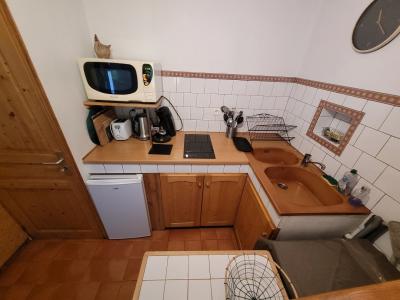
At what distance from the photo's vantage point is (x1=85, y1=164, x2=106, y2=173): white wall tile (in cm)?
128

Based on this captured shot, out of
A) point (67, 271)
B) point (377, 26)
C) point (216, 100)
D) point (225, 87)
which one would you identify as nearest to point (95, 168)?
point (67, 271)

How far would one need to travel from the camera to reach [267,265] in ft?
2.37

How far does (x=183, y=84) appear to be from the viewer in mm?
1588

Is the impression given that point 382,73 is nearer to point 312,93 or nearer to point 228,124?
point 312,93

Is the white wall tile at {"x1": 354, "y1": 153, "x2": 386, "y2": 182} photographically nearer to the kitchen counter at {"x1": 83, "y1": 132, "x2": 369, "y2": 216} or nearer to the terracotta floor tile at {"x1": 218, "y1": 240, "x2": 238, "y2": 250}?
the kitchen counter at {"x1": 83, "y1": 132, "x2": 369, "y2": 216}

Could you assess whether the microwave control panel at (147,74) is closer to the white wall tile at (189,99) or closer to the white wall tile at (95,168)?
the white wall tile at (189,99)

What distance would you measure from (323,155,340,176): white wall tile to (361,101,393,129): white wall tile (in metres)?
0.32

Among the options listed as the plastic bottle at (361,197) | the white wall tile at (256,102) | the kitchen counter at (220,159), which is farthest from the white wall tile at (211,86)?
the plastic bottle at (361,197)

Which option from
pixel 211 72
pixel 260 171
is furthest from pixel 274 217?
pixel 211 72

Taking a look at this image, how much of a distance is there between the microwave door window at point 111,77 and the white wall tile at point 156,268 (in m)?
1.13

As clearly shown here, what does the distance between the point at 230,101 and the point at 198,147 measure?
0.61 m

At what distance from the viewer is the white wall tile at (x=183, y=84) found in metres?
1.57

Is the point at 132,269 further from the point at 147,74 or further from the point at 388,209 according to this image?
the point at 388,209

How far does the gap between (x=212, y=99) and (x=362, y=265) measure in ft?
5.07
